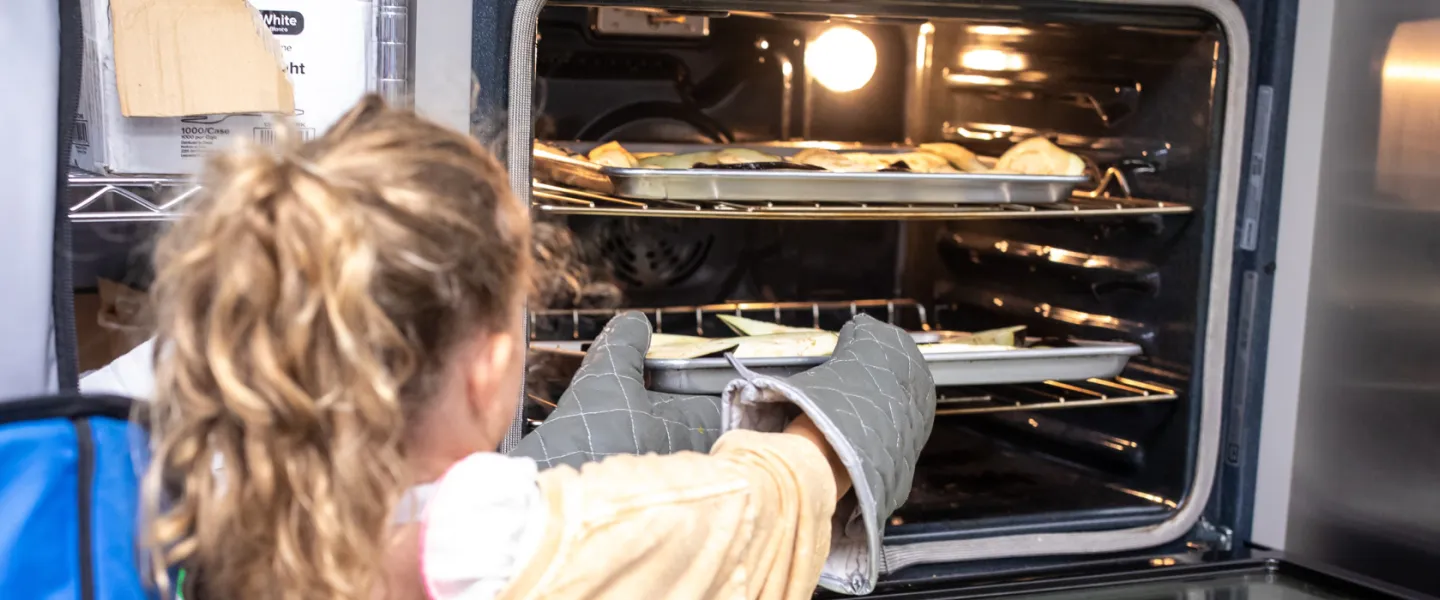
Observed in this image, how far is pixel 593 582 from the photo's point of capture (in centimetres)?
81

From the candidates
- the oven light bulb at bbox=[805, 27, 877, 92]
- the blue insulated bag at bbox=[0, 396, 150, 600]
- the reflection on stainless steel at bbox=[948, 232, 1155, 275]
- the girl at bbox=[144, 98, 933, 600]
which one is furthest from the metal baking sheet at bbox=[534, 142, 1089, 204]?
the blue insulated bag at bbox=[0, 396, 150, 600]

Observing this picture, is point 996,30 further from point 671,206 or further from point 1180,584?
point 1180,584

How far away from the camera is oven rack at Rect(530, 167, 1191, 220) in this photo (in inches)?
55.4

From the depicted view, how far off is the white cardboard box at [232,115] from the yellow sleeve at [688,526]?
0.46 meters

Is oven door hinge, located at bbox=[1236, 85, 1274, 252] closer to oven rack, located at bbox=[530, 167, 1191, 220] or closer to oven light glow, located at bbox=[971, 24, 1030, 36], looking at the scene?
oven rack, located at bbox=[530, 167, 1191, 220]

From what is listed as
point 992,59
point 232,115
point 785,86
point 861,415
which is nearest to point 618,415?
point 861,415

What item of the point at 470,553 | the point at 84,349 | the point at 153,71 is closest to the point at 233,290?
the point at 470,553

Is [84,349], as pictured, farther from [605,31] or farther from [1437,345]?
[1437,345]

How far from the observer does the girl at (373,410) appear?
651 mm

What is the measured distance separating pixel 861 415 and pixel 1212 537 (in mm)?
675

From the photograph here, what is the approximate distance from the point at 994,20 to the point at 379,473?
948 mm

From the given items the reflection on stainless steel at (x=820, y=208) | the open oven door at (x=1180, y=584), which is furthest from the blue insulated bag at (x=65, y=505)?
the open oven door at (x=1180, y=584)

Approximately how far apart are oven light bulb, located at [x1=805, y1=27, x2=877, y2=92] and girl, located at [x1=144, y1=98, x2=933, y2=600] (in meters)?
1.08

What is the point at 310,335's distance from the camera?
0.65 m
